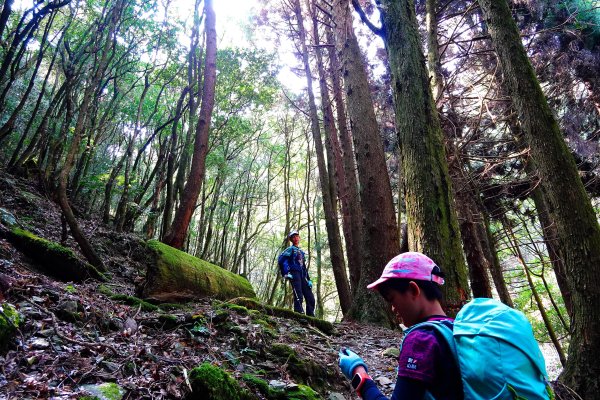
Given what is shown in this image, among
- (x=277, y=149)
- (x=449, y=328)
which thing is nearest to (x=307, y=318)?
(x=449, y=328)

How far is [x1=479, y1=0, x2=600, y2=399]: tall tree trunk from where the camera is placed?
3938 millimetres

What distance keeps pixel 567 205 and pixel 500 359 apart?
3.54 metres

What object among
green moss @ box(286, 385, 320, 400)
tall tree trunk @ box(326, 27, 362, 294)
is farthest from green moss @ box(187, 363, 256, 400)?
tall tree trunk @ box(326, 27, 362, 294)

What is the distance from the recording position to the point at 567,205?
427cm

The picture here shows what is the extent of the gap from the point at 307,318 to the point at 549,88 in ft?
30.1

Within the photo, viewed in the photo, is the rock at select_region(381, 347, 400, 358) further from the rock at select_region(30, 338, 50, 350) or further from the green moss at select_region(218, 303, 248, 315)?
the rock at select_region(30, 338, 50, 350)

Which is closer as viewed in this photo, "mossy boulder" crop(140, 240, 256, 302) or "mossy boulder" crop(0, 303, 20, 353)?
"mossy boulder" crop(0, 303, 20, 353)

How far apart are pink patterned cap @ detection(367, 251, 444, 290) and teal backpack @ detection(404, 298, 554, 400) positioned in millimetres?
403

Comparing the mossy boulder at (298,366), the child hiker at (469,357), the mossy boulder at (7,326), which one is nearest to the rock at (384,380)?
the mossy boulder at (298,366)

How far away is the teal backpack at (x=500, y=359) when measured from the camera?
145 centimetres

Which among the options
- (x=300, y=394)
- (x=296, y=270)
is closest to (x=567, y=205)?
(x=300, y=394)

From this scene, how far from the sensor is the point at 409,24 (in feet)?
16.0

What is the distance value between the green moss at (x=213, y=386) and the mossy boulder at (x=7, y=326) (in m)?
1.31

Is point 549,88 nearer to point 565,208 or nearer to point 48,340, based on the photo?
point 565,208
